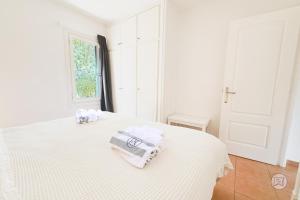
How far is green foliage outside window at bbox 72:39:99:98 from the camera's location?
2.78 m

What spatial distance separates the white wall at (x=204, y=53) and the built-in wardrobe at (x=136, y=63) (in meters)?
0.41

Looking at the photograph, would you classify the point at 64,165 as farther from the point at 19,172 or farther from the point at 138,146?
the point at 138,146

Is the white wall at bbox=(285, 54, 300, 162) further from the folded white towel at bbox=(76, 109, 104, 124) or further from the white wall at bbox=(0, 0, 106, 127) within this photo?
the white wall at bbox=(0, 0, 106, 127)

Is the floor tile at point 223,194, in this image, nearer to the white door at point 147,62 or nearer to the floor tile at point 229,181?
the floor tile at point 229,181

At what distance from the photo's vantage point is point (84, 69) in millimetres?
2932

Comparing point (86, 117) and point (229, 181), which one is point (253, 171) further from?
point (86, 117)

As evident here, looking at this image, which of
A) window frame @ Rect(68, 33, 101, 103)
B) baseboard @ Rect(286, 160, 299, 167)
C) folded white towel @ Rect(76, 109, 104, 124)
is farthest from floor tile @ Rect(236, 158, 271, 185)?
window frame @ Rect(68, 33, 101, 103)

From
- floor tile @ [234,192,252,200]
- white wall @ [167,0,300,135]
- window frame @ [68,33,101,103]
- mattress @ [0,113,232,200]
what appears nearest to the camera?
mattress @ [0,113,232,200]

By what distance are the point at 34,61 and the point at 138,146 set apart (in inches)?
88.8

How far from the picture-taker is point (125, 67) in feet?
9.74

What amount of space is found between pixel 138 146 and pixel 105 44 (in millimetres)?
2846

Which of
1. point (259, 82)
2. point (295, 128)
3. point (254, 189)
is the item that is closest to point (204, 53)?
point (259, 82)

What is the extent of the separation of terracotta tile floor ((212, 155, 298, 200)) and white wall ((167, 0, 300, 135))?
0.78 m

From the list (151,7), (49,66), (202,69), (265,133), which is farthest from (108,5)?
(265,133)
